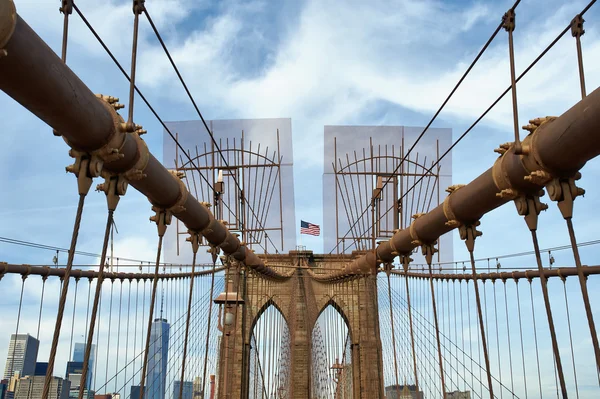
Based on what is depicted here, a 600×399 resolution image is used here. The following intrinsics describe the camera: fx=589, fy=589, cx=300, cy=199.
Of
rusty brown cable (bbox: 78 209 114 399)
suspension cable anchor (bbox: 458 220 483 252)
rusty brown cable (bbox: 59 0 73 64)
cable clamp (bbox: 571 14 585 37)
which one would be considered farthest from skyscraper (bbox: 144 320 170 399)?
cable clamp (bbox: 571 14 585 37)

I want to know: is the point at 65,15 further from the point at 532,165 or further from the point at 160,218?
the point at 532,165

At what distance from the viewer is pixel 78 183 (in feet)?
10.6

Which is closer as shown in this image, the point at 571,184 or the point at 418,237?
the point at 571,184

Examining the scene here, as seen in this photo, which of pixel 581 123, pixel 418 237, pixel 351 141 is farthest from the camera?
pixel 351 141

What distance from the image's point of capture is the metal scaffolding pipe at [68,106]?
7.39ft

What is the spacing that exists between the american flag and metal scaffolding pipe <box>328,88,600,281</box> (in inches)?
648

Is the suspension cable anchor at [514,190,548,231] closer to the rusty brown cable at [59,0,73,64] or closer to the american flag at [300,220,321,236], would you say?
the rusty brown cable at [59,0,73,64]

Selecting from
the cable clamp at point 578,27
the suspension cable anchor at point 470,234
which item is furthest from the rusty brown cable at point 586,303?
the suspension cable anchor at point 470,234

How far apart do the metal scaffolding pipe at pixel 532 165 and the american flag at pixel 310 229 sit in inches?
648

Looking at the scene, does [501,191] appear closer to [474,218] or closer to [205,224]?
[474,218]

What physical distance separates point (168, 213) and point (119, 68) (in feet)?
4.63

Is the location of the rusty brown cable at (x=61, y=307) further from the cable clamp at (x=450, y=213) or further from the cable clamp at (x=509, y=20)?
the cable clamp at (x=450, y=213)

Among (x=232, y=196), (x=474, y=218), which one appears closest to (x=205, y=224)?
(x=474, y=218)

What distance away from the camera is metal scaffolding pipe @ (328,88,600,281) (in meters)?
2.69
